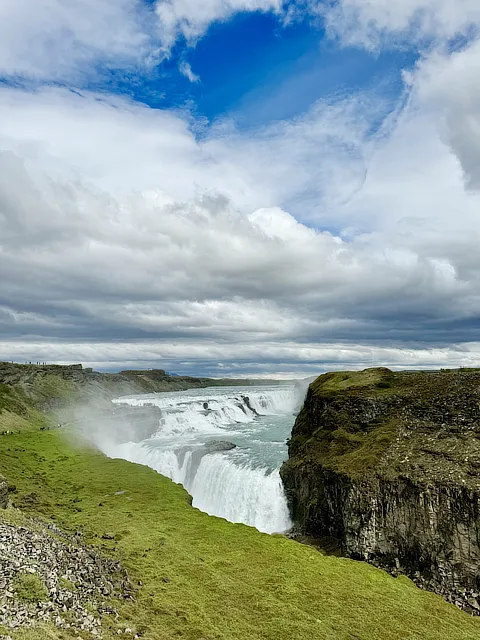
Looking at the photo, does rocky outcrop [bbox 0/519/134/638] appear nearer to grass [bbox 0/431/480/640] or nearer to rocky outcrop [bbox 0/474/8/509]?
grass [bbox 0/431/480/640]

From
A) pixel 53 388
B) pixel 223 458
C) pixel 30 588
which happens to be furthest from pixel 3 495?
pixel 53 388

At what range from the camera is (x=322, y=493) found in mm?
35312

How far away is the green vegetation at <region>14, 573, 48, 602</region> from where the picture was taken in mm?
15625

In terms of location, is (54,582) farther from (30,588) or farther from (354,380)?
(354,380)

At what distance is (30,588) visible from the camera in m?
16.1

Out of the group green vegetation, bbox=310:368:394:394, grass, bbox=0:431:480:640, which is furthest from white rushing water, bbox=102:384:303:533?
grass, bbox=0:431:480:640

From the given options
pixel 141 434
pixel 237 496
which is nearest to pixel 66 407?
pixel 141 434

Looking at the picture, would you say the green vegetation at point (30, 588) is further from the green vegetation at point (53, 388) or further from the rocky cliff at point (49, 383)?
the green vegetation at point (53, 388)

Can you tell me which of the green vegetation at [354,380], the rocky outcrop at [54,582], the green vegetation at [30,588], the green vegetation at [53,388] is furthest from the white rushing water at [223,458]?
the green vegetation at [53,388]

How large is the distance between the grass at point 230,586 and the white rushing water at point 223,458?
36.8 feet

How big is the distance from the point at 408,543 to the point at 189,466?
34.1m

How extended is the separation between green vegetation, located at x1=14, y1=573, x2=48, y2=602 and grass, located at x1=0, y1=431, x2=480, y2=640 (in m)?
1.89

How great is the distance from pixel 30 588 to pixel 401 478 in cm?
2327

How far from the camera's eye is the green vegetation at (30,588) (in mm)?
15625
